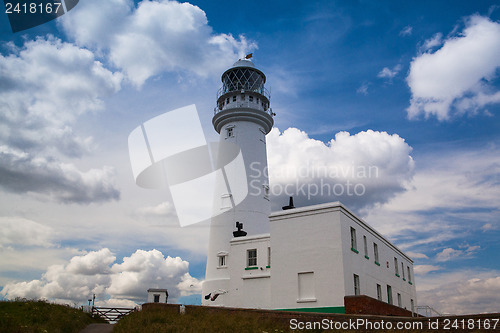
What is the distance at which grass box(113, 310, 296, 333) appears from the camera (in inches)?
614

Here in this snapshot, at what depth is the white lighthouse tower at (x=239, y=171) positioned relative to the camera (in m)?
28.5

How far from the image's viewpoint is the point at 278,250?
23.0m

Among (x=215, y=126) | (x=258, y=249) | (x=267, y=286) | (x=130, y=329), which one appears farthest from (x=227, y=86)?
(x=130, y=329)

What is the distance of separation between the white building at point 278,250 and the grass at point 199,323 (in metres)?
4.86

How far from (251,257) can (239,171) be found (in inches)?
312

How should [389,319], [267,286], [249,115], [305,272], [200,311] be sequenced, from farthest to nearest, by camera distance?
[249,115]
[267,286]
[305,272]
[200,311]
[389,319]

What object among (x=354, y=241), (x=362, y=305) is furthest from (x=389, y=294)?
(x=362, y=305)

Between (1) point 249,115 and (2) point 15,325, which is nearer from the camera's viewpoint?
(2) point 15,325

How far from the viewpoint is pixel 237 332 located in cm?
1480

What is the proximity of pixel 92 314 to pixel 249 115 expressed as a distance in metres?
18.6

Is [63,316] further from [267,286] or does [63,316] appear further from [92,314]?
[267,286]

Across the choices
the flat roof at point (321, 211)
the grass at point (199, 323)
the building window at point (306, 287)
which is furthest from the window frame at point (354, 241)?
the grass at point (199, 323)

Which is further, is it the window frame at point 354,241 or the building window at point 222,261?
the building window at point 222,261

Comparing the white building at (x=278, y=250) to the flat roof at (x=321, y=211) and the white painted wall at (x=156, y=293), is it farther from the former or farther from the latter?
the white painted wall at (x=156, y=293)
